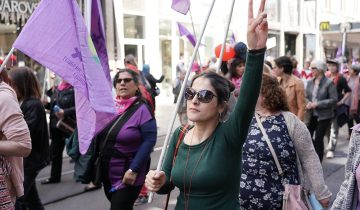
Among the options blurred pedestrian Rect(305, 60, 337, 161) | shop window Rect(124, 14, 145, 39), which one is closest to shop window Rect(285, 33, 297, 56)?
shop window Rect(124, 14, 145, 39)

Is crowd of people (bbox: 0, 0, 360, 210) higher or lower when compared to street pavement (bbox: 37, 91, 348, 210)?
higher

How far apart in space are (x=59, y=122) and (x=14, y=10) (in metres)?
7.81

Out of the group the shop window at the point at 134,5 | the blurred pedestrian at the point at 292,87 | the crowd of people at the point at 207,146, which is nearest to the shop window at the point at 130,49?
the shop window at the point at 134,5

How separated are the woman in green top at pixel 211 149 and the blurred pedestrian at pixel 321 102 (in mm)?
4948

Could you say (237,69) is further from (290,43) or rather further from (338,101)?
(290,43)

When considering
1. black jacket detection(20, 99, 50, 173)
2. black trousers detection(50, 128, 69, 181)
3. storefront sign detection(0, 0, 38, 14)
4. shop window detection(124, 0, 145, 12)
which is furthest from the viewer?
shop window detection(124, 0, 145, 12)

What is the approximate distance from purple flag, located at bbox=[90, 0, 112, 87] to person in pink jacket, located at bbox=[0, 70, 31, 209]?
81 centimetres

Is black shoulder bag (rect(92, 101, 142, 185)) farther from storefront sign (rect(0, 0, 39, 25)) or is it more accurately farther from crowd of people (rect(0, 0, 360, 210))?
storefront sign (rect(0, 0, 39, 25))

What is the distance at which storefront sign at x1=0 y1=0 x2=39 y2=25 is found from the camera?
13172 millimetres

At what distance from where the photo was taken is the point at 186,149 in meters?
2.51

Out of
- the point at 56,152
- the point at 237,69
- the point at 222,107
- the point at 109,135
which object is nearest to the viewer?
the point at 222,107

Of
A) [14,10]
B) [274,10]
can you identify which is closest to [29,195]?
[14,10]

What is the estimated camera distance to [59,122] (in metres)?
6.76

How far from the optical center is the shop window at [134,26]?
719 inches
